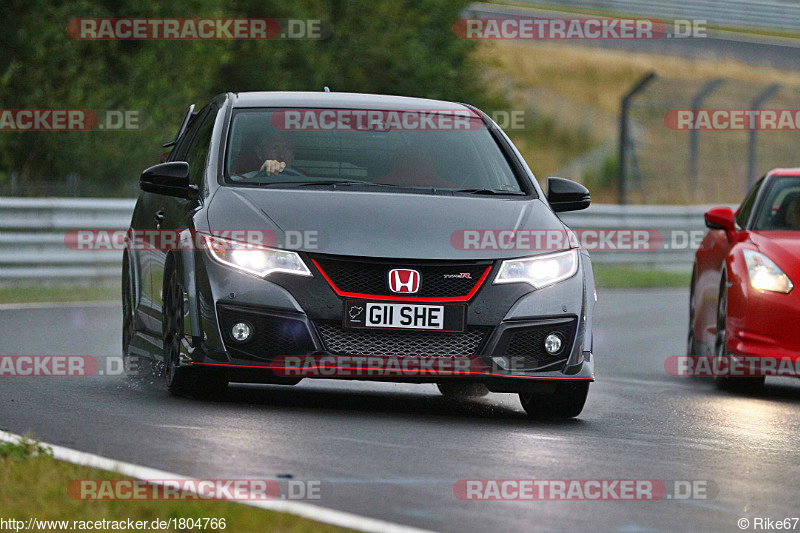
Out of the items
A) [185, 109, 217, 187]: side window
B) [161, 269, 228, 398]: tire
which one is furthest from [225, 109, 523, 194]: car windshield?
[161, 269, 228, 398]: tire

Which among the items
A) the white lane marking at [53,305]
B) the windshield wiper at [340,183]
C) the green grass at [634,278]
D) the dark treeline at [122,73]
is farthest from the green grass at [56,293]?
the windshield wiper at [340,183]

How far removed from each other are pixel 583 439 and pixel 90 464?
2.64 meters

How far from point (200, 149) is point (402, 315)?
6.66ft

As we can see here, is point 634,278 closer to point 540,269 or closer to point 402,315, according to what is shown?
point 540,269

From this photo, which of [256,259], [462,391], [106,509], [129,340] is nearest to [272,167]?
[256,259]

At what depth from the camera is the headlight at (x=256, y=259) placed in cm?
811

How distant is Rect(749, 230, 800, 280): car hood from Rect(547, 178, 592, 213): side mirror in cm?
216

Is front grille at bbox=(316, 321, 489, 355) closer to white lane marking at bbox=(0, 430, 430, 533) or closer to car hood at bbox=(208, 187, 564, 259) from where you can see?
car hood at bbox=(208, 187, 564, 259)

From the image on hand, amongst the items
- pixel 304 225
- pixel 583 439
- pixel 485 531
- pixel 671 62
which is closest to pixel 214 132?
pixel 304 225

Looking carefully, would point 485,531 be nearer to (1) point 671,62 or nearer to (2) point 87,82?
(2) point 87,82

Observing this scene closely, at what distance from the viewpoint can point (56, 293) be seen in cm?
1919

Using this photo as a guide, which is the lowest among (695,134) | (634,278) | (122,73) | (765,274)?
(634,278)

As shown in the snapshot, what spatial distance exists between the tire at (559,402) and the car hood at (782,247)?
2.63 m

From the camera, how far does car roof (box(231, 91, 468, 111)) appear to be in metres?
9.59
